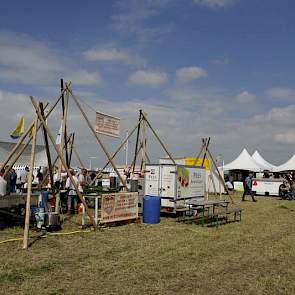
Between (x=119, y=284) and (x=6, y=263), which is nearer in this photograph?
(x=119, y=284)

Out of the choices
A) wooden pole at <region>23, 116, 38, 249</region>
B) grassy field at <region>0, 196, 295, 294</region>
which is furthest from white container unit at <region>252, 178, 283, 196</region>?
wooden pole at <region>23, 116, 38, 249</region>

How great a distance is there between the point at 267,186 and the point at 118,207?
2009 cm

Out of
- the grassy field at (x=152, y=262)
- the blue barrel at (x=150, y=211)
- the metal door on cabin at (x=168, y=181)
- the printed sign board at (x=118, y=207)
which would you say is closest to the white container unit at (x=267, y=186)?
the metal door on cabin at (x=168, y=181)

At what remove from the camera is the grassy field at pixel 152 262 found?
6.80 metres

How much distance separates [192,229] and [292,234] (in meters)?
3.03

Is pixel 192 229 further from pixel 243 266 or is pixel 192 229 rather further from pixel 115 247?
pixel 243 266

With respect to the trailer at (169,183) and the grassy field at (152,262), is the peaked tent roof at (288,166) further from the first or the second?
the grassy field at (152,262)

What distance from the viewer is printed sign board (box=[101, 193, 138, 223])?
12727mm

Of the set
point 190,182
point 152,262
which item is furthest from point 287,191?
point 152,262

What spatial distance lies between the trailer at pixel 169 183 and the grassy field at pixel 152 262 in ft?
10.5

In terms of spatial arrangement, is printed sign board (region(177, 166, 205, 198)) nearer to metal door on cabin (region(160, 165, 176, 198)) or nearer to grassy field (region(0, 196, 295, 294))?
metal door on cabin (region(160, 165, 176, 198))

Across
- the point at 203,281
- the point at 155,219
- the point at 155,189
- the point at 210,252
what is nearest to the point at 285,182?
the point at 155,189

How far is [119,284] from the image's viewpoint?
6906mm

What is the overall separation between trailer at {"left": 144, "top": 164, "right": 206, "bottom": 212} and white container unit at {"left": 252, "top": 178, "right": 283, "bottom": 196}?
1530 cm
